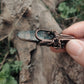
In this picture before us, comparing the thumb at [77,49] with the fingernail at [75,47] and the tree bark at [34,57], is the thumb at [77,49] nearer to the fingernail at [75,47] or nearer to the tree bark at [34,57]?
the fingernail at [75,47]

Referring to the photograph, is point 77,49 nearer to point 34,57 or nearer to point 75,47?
point 75,47

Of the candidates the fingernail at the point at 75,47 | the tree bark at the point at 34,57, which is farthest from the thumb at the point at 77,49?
the tree bark at the point at 34,57

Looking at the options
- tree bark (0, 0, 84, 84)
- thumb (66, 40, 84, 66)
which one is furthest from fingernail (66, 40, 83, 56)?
tree bark (0, 0, 84, 84)

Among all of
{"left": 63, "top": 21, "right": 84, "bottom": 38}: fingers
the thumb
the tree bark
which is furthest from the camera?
{"left": 63, "top": 21, "right": 84, "bottom": 38}: fingers

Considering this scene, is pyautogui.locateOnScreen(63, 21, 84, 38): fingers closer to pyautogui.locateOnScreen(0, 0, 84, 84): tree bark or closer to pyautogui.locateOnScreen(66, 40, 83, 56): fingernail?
pyautogui.locateOnScreen(0, 0, 84, 84): tree bark

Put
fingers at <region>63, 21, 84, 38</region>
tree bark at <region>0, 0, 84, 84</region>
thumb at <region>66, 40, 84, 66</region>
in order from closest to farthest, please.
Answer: thumb at <region>66, 40, 84, 66</region> → tree bark at <region>0, 0, 84, 84</region> → fingers at <region>63, 21, 84, 38</region>

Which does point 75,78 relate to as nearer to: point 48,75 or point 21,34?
point 48,75

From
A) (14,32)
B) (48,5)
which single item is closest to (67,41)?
(14,32)
